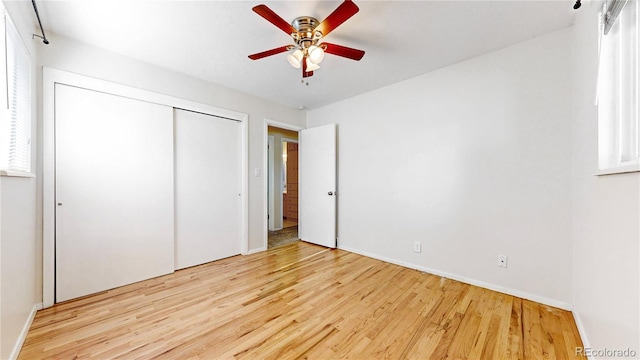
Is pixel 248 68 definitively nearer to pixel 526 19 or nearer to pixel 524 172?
pixel 526 19

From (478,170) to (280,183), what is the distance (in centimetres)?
405

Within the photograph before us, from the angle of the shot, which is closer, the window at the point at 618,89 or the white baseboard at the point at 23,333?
the window at the point at 618,89

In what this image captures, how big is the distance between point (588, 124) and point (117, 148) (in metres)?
3.99

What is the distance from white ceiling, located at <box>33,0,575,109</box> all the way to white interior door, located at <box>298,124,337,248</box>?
4.11 feet

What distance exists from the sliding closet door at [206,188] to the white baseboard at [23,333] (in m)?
1.09

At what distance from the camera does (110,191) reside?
7.55 ft

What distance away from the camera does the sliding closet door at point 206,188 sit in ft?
9.30

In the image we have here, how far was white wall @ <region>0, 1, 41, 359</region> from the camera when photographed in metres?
1.30

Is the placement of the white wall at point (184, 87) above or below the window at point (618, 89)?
above

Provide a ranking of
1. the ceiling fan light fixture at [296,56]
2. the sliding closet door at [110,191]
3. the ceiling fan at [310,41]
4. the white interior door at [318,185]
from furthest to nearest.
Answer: the white interior door at [318,185], the sliding closet door at [110,191], the ceiling fan light fixture at [296,56], the ceiling fan at [310,41]

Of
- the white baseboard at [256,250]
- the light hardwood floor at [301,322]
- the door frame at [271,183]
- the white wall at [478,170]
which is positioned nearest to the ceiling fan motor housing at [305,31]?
the white wall at [478,170]

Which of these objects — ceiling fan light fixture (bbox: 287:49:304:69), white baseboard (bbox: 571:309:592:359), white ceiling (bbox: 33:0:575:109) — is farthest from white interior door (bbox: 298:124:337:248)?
white baseboard (bbox: 571:309:592:359)

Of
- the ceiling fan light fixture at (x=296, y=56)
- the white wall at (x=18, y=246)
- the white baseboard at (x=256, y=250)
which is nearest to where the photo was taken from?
the white wall at (x=18, y=246)

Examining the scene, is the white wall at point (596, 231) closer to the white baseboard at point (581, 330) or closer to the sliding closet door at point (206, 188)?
the white baseboard at point (581, 330)
